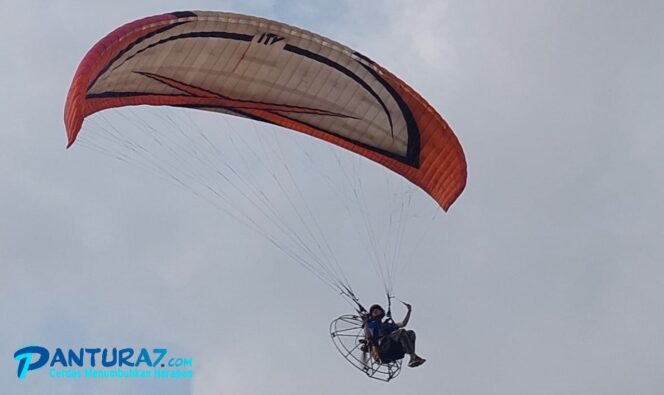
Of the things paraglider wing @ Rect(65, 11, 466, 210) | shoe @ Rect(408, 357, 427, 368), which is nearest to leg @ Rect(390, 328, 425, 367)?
shoe @ Rect(408, 357, 427, 368)

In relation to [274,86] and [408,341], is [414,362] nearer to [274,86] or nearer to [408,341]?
[408,341]

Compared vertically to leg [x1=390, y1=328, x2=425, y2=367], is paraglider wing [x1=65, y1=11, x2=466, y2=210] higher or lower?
higher

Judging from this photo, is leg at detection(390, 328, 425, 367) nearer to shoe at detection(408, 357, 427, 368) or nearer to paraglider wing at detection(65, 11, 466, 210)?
shoe at detection(408, 357, 427, 368)

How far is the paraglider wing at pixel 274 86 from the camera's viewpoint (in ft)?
94.8

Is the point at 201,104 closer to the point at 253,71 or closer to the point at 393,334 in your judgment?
the point at 253,71

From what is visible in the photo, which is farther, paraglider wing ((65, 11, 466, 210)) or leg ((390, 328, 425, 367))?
leg ((390, 328, 425, 367))

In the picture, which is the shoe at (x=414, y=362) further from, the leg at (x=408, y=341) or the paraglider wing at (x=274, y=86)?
the paraglider wing at (x=274, y=86)

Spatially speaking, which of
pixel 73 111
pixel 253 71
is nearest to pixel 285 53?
pixel 253 71

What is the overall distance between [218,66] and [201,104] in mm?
1096

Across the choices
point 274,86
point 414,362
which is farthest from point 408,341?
point 274,86

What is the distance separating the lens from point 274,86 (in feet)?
105

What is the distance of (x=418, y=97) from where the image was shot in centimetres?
3219

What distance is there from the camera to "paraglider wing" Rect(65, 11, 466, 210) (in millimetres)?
28906

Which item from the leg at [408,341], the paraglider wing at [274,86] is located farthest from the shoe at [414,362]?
the paraglider wing at [274,86]
